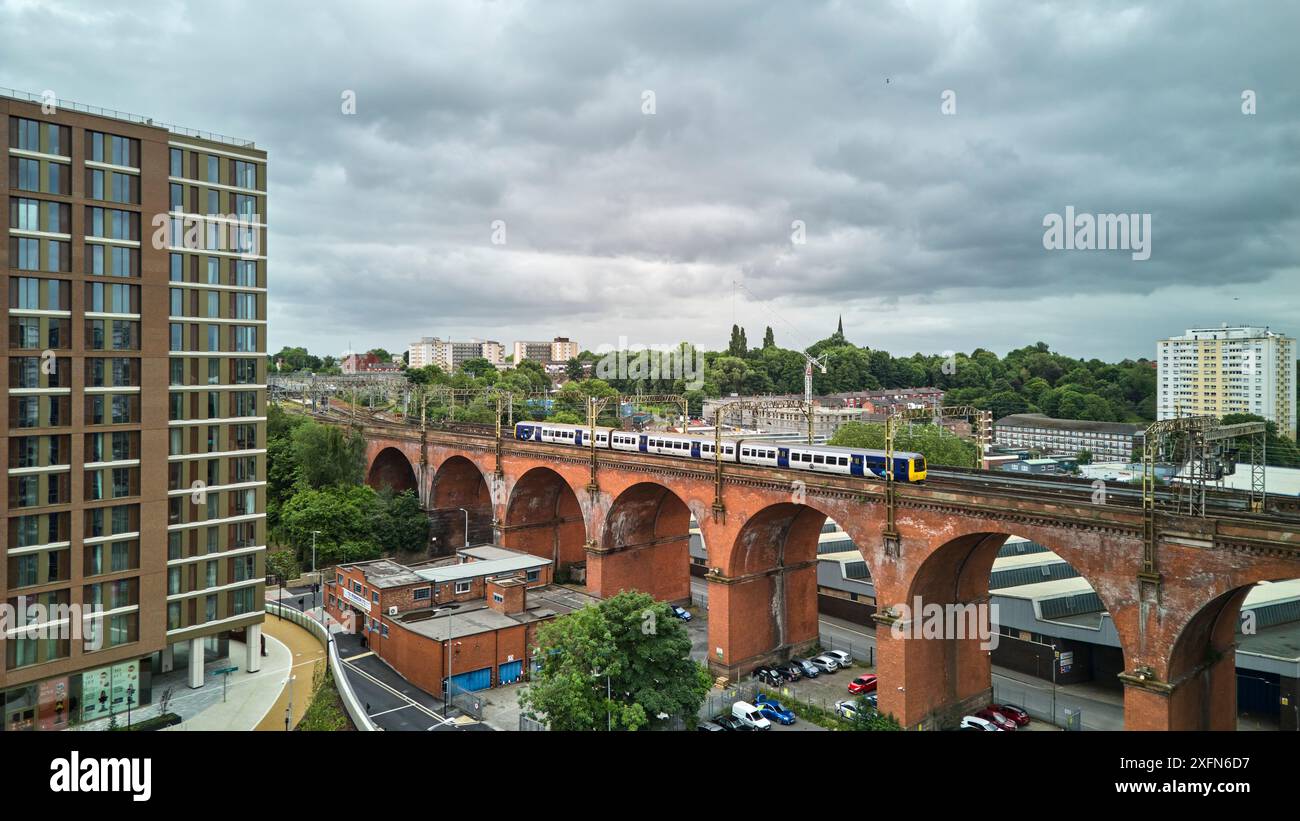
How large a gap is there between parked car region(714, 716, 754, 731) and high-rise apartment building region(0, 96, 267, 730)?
26900mm

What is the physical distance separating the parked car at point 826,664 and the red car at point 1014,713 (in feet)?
28.2

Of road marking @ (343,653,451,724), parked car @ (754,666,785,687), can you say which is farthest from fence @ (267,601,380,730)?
parked car @ (754,666,785,687)

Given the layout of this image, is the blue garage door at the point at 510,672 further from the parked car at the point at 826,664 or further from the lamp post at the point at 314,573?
the lamp post at the point at 314,573

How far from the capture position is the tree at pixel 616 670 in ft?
101

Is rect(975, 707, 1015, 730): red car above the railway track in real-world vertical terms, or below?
below

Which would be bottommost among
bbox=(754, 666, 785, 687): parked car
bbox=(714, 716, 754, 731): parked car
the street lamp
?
bbox=(754, 666, 785, 687): parked car

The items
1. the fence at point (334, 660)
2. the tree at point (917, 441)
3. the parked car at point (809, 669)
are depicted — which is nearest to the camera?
the fence at point (334, 660)

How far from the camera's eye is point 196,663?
42.4m

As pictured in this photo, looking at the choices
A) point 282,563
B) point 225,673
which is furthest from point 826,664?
point 282,563

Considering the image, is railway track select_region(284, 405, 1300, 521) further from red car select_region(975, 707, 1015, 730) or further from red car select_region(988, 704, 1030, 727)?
red car select_region(975, 707, 1015, 730)

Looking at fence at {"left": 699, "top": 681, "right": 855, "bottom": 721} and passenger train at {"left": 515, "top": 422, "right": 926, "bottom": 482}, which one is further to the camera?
fence at {"left": 699, "top": 681, "right": 855, "bottom": 721}

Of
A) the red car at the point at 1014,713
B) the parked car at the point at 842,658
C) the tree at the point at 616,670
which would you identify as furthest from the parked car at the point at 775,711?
the red car at the point at 1014,713

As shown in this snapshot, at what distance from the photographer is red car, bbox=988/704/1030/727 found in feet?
127
